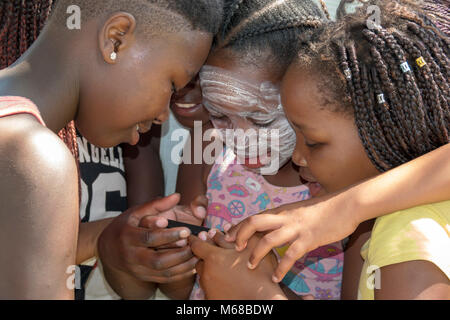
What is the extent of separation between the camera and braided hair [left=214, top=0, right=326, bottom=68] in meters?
1.57

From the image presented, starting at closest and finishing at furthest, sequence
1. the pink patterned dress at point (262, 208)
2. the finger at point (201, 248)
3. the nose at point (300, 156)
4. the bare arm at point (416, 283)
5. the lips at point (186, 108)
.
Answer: the bare arm at point (416, 283) → the finger at point (201, 248) → the nose at point (300, 156) → the pink patterned dress at point (262, 208) → the lips at point (186, 108)

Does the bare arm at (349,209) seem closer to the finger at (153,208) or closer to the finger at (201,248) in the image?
the finger at (201,248)

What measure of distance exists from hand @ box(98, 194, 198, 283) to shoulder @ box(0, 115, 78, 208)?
1.77 ft

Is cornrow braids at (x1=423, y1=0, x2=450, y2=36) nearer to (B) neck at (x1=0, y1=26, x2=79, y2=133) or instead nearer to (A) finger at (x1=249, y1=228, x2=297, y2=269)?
(A) finger at (x1=249, y1=228, x2=297, y2=269)

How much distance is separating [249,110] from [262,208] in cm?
38

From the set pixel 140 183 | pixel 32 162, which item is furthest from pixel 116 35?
pixel 140 183

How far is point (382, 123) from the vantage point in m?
1.28

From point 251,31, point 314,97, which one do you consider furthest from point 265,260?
point 251,31

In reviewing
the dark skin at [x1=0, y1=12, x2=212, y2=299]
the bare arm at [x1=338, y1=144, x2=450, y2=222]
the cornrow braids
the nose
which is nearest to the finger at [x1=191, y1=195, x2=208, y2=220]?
the dark skin at [x1=0, y1=12, x2=212, y2=299]

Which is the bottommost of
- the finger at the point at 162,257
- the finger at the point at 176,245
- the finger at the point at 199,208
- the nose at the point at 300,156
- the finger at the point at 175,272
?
the finger at the point at 175,272

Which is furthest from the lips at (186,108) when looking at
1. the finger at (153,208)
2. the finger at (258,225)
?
the finger at (258,225)

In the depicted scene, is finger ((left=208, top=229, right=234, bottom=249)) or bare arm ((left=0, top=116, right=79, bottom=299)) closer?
bare arm ((left=0, top=116, right=79, bottom=299))

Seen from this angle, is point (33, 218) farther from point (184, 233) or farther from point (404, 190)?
point (404, 190)

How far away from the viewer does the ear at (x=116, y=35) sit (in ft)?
4.03
